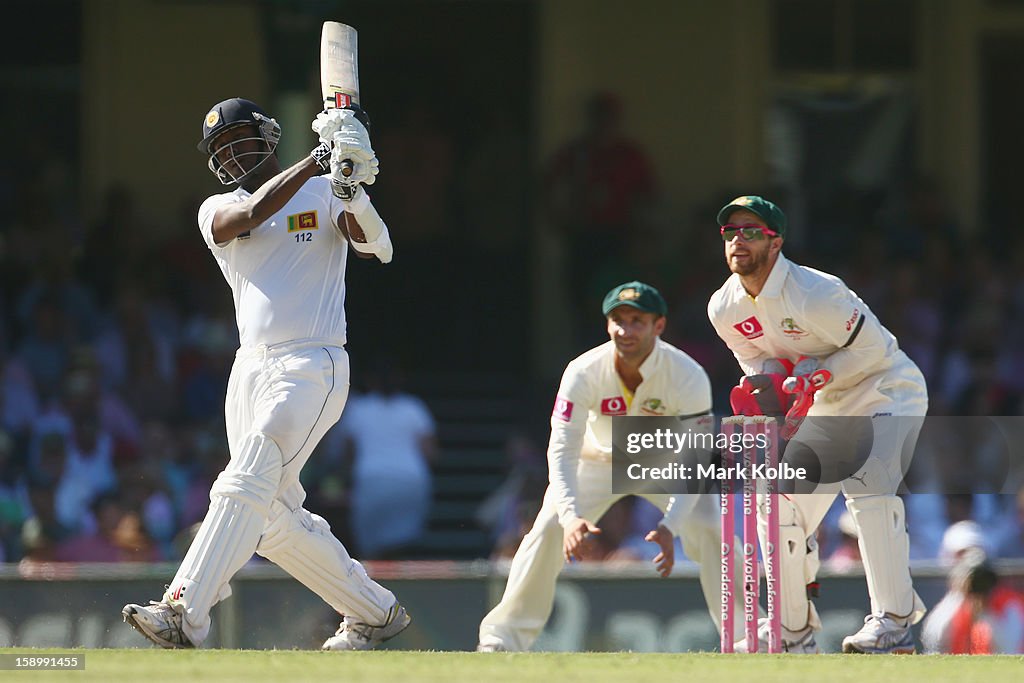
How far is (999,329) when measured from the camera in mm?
12273

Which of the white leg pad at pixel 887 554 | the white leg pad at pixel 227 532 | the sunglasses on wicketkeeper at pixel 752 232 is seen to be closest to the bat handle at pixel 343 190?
the white leg pad at pixel 227 532

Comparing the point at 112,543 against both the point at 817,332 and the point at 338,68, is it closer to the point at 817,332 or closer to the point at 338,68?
the point at 338,68

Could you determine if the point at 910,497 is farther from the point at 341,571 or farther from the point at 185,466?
the point at 341,571

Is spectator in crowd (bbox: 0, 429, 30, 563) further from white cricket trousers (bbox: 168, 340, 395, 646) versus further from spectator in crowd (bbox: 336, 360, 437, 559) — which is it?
white cricket trousers (bbox: 168, 340, 395, 646)

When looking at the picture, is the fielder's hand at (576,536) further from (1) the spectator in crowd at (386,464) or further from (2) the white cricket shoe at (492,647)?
(1) the spectator in crowd at (386,464)

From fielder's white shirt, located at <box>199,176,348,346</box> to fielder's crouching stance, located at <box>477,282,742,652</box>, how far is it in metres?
1.18

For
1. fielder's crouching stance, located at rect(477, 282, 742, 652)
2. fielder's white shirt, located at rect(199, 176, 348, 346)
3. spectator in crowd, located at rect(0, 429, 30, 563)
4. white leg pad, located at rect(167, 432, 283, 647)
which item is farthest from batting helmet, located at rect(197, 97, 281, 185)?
spectator in crowd, located at rect(0, 429, 30, 563)

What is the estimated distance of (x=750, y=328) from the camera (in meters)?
6.61

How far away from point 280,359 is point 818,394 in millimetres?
2009

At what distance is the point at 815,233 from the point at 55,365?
Result: 5.47 m

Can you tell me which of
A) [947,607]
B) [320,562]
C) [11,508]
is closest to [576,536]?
[320,562]

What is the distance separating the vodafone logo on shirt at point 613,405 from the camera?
7312mm

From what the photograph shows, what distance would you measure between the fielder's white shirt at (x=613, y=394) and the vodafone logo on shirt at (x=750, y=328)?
630 millimetres

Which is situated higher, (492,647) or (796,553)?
(796,553)
